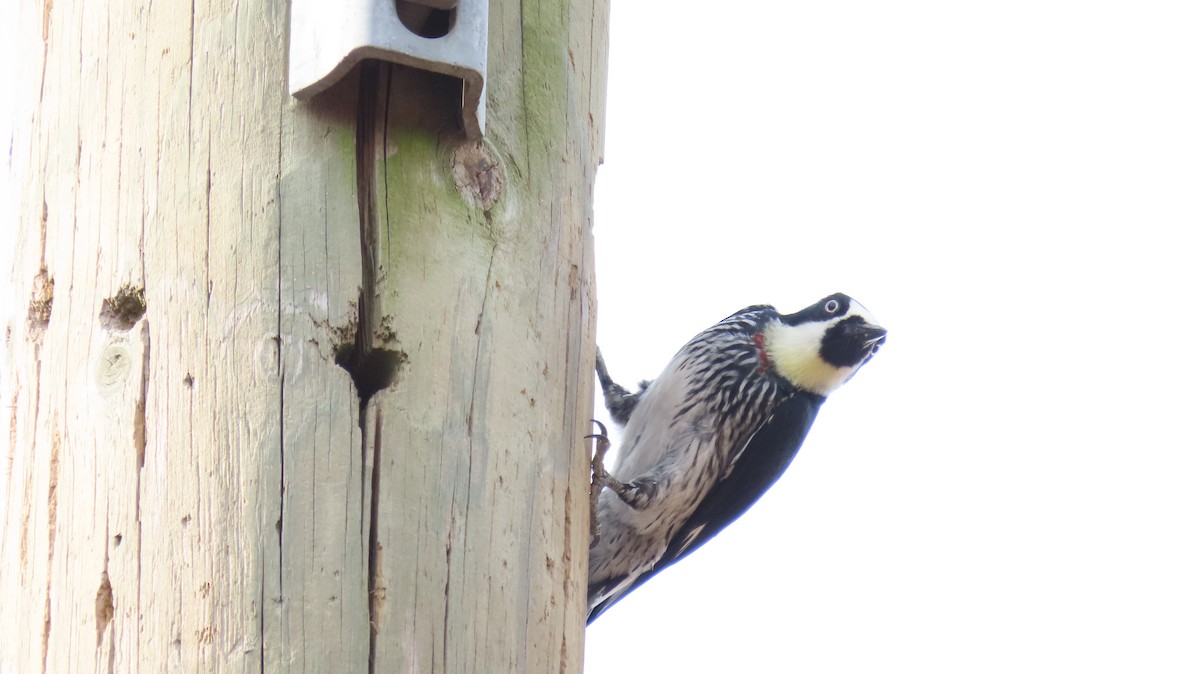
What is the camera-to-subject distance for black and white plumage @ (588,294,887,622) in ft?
13.7

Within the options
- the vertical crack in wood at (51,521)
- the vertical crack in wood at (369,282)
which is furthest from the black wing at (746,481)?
the vertical crack in wood at (51,521)

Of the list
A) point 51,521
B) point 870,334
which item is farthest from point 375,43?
point 870,334

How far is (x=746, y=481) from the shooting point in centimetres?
452

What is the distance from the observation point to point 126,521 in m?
2.06

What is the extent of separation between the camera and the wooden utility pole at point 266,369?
2.04m

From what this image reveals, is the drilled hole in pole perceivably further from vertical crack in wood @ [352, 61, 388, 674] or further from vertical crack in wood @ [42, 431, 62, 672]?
vertical crack in wood @ [42, 431, 62, 672]

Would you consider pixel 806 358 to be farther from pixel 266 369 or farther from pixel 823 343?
pixel 266 369

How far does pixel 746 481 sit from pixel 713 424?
22 centimetres

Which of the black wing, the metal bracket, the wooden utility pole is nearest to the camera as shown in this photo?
the wooden utility pole

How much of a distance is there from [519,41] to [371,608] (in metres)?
1.10

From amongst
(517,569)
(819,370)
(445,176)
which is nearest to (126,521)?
(517,569)

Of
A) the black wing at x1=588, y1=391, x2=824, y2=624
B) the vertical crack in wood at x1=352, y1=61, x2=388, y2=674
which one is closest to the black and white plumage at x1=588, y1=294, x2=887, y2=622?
the black wing at x1=588, y1=391, x2=824, y2=624

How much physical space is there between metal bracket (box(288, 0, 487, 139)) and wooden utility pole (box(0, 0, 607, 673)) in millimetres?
52

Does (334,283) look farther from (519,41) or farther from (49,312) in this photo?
(519,41)
